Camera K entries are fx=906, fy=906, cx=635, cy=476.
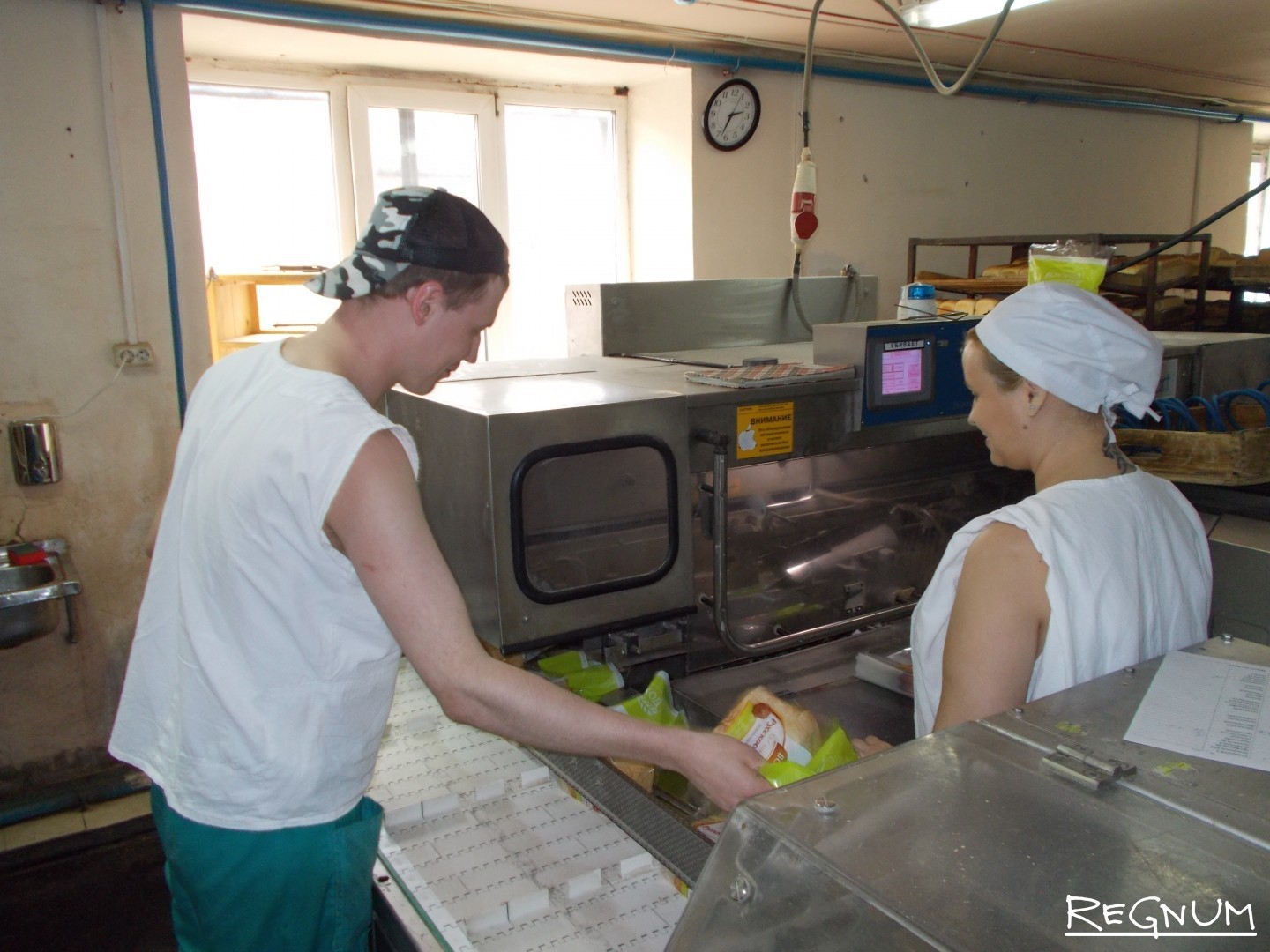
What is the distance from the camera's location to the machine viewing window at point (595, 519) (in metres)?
1.30

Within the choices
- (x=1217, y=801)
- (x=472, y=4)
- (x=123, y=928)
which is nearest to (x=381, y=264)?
(x=1217, y=801)

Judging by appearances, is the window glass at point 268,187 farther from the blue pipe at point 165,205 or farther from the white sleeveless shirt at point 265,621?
the white sleeveless shirt at point 265,621

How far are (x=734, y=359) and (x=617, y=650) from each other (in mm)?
673

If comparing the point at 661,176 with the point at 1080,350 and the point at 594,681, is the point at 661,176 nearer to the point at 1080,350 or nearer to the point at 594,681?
the point at 594,681

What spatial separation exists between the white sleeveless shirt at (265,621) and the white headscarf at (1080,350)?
0.77m

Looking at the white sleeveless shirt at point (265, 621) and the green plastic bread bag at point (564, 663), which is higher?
the white sleeveless shirt at point (265, 621)

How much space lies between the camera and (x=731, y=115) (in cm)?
400

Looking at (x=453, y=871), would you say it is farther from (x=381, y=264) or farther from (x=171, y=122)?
(x=171, y=122)

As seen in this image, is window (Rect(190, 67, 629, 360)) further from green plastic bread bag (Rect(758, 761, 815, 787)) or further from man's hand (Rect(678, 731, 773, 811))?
A: man's hand (Rect(678, 731, 773, 811))

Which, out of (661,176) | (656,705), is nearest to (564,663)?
(656,705)

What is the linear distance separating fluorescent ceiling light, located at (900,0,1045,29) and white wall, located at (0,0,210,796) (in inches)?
88.8

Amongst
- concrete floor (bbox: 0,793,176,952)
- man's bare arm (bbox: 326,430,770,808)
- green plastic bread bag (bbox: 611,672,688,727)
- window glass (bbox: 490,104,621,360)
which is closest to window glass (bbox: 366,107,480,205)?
window glass (bbox: 490,104,621,360)

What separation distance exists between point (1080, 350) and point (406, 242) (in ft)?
2.70

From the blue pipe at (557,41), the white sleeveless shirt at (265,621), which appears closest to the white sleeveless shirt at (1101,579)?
the white sleeveless shirt at (265,621)
